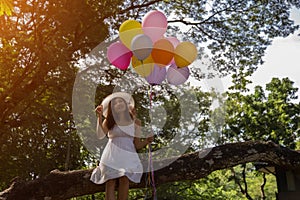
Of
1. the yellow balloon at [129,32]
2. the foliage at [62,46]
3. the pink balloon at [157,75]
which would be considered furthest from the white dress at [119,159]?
the foliage at [62,46]

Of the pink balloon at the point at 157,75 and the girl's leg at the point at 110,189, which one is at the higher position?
the pink balloon at the point at 157,75

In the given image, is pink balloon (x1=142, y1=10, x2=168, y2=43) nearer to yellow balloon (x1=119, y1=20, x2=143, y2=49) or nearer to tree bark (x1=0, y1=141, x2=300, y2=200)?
yellow balloon (x1=119, y1=20, x2=143, y2=49)

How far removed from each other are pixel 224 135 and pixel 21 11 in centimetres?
1300

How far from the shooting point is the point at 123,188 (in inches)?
123

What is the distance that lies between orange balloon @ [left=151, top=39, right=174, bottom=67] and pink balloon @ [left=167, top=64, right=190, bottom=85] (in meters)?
0.14

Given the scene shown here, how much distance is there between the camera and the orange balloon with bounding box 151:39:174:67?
347 centimetres

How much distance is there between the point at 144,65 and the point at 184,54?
1.37 ft

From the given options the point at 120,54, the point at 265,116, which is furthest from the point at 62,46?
the point at 265,116

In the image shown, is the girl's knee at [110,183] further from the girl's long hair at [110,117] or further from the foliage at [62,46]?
the foliage at [62,46]

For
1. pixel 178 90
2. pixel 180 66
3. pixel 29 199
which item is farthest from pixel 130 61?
pixel 178 90

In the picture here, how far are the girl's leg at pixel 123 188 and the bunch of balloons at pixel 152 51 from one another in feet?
3.41

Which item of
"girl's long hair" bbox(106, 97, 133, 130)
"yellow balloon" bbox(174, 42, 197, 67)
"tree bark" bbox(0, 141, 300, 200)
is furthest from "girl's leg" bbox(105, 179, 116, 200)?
"yellow balloon" bbox(174, 42, 197, 67)

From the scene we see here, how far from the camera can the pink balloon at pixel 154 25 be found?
3479mm

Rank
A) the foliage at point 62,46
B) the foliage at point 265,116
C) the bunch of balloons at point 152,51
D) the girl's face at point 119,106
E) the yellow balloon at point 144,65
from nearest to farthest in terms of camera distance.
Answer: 1. the girl's face at point 119,106
2. the bunch of balloons at point 152,51
3. the yellow balloon at point 144,65
4. the foliage at point 62,46
5. the foliage at point 265,116
